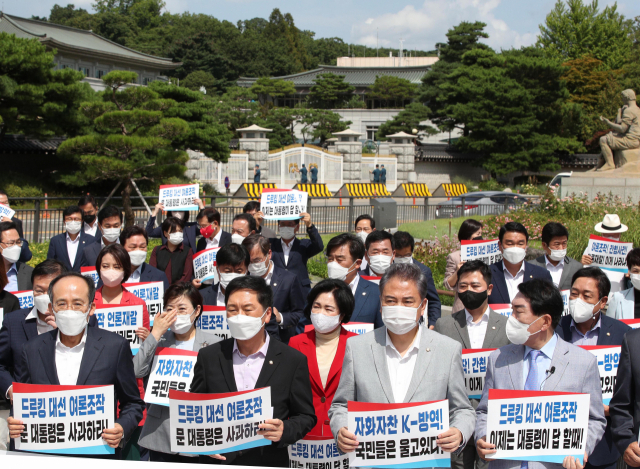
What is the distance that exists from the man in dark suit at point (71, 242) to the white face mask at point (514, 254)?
15.4 feet

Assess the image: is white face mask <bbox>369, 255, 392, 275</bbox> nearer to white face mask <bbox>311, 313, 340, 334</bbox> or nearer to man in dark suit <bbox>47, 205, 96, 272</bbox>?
white face mask <bbox>311, 313, 340, 334</bbox>

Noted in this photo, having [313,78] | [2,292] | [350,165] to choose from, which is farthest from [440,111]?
[2,292]

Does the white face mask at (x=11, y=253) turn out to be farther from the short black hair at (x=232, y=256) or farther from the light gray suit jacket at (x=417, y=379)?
the light gray suit jacket at (x=417, y=379)

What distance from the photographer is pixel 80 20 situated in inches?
3108

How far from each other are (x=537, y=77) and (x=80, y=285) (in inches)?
1629

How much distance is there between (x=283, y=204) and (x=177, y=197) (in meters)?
2.01

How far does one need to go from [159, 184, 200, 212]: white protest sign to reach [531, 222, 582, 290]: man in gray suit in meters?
4.71

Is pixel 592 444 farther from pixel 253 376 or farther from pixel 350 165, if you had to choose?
pixel 350 165

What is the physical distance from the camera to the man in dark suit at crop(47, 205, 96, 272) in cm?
736

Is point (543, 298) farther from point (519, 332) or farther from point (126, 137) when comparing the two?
point (126, 137)

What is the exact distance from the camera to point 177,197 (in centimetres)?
872

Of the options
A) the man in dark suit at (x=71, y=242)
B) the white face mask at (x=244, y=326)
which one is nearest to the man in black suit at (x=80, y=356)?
the white face mask at (x=244, y=326)

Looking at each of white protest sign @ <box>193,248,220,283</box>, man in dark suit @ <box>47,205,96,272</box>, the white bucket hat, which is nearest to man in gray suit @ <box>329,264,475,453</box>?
white protest sign @ <box>193,248,220,283</box>

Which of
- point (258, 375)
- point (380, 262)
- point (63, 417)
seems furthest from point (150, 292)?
point (258, 375)
